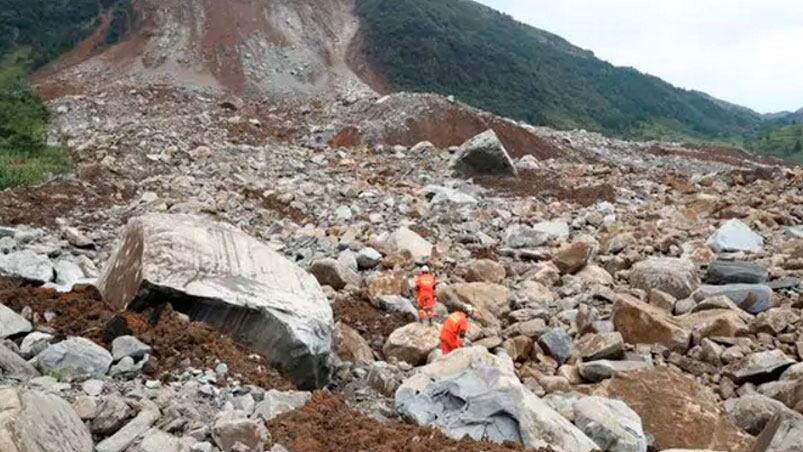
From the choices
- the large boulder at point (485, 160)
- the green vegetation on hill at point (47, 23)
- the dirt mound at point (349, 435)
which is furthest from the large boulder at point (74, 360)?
the green vegetation on hill at point (47, 23)

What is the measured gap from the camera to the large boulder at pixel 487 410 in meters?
4.62

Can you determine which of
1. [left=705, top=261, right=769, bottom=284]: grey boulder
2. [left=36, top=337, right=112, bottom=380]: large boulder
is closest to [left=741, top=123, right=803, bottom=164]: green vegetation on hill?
[left=705, top=261, right=769, bottom=284]: grey boulder

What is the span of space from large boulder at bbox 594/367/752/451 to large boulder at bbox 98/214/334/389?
2.69 meters

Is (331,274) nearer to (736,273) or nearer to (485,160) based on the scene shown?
(736,273)

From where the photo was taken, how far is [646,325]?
7.58 m

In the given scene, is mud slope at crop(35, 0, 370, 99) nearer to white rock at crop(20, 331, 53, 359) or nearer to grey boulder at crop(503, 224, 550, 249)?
grey boulder at crop(503, 224, 550, 249)

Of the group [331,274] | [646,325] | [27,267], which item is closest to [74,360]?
[27,267]

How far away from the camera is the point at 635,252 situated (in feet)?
34.6

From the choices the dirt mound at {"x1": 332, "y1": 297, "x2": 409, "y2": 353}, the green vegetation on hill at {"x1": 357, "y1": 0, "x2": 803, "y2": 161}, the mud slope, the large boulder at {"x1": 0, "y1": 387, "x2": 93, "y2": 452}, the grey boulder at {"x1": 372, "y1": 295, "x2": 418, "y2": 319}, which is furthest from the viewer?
the green vegetation on hill at {"x1": 357, "y1": 0, "x2": 803, "y2": 161}

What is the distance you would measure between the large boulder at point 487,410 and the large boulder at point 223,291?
960 millimetres

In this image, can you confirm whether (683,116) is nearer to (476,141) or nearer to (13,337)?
(476,141)

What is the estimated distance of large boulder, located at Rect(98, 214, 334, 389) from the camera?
18.4 ft

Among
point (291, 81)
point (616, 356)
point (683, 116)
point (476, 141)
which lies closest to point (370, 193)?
point (476, 141)

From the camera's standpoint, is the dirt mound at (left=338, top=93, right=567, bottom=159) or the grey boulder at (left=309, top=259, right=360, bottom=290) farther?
the dirt mound at (left=338, top=93, right=567, bottom=159)
